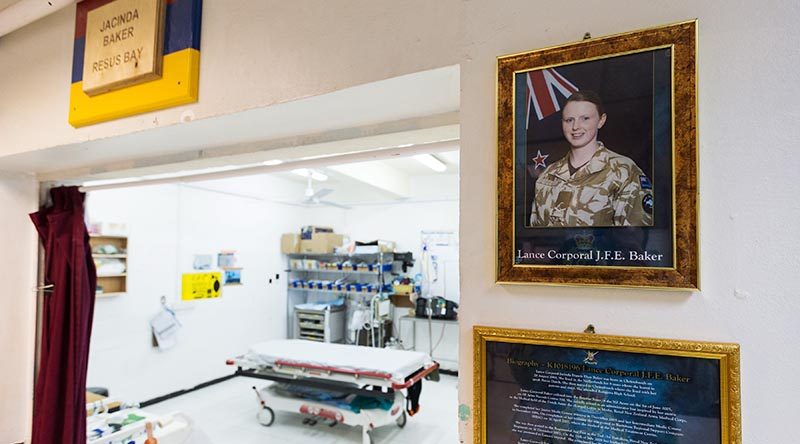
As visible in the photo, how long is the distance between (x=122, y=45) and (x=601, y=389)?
1590 mm

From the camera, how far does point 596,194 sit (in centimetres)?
72

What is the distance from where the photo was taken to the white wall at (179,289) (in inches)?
178

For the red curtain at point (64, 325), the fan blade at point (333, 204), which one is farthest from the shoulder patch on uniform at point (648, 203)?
the fan blade at point (333, 204)

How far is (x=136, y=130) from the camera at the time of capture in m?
1.30

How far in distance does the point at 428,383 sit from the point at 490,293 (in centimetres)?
552

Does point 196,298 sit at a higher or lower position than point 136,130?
lower

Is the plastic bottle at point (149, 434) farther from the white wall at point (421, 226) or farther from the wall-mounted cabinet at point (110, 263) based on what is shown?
the white wall at point (421, 226)

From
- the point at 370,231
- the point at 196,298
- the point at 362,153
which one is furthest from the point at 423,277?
the point at 362,153

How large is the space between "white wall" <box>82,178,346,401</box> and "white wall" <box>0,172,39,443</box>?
2.47 meters

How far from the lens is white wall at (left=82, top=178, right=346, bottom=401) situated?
178 inches

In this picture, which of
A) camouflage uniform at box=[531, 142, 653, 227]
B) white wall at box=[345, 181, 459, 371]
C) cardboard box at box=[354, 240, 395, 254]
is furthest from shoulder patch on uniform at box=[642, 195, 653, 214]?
cardboard box at box=[354, 240, 395, 254]

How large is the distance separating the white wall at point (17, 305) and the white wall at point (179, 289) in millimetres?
2466

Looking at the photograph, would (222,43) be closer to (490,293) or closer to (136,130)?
(136,130)

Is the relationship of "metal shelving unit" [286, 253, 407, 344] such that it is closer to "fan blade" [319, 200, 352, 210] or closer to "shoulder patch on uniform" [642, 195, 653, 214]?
"fan blade" [319, 200, 352, 210]
